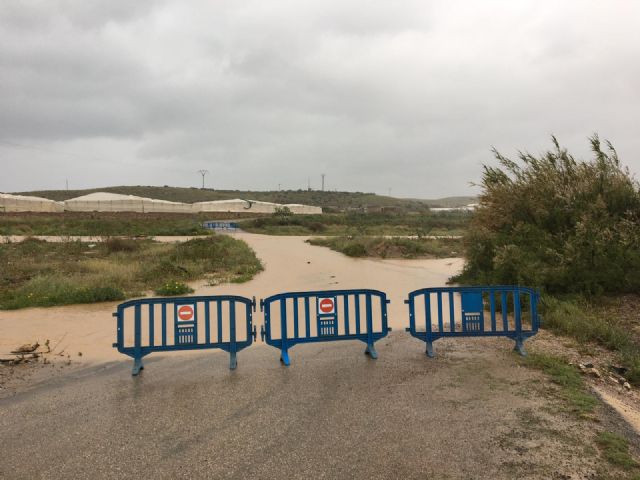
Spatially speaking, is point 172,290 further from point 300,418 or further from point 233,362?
point 300,418

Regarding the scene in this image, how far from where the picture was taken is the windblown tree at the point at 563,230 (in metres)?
9.66

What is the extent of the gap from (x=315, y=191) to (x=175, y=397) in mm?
159097

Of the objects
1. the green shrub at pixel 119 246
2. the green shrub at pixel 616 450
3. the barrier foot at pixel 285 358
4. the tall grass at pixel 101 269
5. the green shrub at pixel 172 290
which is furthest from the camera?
the green shrub at pixel 119 246

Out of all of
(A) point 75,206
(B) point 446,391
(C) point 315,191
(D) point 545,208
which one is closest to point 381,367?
(B) point 446,391

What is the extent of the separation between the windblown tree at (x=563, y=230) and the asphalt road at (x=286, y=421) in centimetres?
432

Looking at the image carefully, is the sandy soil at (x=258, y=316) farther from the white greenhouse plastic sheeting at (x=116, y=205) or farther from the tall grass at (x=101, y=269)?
the white greenhouse plastic sheeting at (x=116, y=205)

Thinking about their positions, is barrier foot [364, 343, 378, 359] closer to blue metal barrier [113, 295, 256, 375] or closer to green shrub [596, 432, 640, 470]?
blue metal barrier [113, 295, 256, 375]

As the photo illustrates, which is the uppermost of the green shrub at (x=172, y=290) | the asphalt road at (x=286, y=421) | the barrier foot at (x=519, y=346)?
the green shrub at (x=172, y=290)

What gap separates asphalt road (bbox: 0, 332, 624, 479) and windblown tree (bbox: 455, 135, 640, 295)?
4.32 meters

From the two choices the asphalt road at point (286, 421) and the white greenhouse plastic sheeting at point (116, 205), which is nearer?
the asphalt road at point (286, 421)

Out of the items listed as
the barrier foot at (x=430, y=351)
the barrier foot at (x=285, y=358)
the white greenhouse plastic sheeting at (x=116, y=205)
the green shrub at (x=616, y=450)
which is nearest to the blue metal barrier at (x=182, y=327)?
the barrier foot at (x=285, y=358)

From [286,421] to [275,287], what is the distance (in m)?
9.81

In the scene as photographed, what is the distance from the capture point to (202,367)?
6602 mm

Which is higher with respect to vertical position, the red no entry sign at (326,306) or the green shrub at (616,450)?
the red no entry sign at (326,306)
